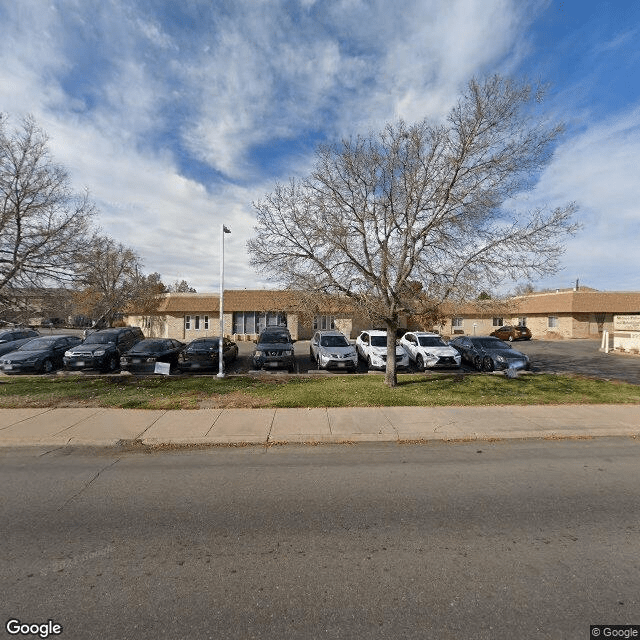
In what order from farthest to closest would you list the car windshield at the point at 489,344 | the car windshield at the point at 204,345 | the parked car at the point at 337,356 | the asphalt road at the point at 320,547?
the car windshield at the point at 489,344
the car windshield at the point at 204,345
the parked car at the point at 337,356
the asphalt road at the point at 320,547

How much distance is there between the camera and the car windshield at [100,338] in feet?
50.5

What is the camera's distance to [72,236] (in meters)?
9.66

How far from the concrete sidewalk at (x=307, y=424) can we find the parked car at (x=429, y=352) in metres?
6.54

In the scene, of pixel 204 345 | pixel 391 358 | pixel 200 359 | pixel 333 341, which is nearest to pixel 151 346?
pixel 204 345

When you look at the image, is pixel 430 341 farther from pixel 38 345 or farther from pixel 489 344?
pixel 38 345

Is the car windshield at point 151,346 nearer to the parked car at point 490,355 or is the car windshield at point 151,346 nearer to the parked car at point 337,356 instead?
the parked car at point 337,356

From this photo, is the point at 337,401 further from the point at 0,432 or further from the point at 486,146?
the point at 486,146

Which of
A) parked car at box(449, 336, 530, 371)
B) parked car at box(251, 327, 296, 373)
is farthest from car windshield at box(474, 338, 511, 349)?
parked car at box(251, 327, 296, 373)

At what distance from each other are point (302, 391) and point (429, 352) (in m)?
7.57

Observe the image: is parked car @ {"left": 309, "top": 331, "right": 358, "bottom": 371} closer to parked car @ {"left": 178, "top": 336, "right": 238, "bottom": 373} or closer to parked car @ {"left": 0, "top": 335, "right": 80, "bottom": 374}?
parked car @ {"left": 178, "top": 336, "right": 238, "bottom": 373}

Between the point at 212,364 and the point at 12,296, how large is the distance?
6.40m

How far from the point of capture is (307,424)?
22.8 feet

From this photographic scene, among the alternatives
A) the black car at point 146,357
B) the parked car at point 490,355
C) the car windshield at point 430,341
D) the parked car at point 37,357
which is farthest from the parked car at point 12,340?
the parked car at point 490,355

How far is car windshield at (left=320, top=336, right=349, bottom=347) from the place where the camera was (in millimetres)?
15219
